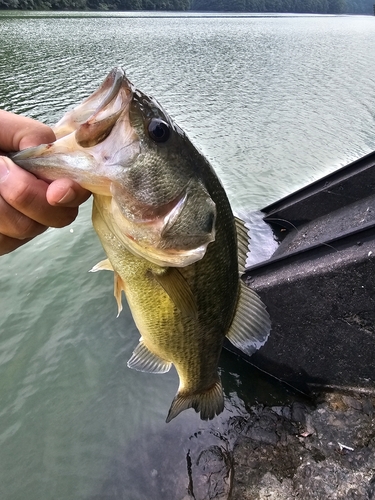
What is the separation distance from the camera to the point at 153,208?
5.74 ft

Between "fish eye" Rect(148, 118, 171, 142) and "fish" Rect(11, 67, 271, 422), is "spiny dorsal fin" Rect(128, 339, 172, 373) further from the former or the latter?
"fish eye" Rect(148, 118, 171, 142)

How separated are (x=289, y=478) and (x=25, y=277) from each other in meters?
5.17

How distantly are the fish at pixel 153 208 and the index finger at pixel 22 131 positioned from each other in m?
0.15

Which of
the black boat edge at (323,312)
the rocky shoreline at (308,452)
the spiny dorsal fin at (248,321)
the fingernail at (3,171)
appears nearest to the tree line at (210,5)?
the black boat edge at (323,312)

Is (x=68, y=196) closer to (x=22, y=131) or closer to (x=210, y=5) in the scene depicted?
(x=22, y=131)

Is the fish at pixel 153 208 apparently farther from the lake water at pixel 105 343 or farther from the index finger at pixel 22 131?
the lake water at pixel 105 343

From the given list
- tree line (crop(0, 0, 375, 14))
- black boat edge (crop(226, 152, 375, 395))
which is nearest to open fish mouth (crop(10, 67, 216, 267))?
black boat edge (crop(226, 152, 375, 395))

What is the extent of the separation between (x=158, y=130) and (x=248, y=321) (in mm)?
1261

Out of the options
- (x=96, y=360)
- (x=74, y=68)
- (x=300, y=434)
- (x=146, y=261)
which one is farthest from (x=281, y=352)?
(x=74, y=68)

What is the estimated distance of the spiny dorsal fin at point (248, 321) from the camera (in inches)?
93.2

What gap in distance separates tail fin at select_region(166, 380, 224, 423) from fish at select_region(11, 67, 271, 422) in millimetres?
642

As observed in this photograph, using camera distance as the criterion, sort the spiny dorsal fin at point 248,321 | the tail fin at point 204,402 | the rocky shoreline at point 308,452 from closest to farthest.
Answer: the spiny dorsal fin at point 248,321 < the tail fin at point 204,402 < the rocky shoreline at point 308,452

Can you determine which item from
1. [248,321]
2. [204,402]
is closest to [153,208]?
[248,321]

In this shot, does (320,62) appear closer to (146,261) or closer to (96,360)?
(96,360)
